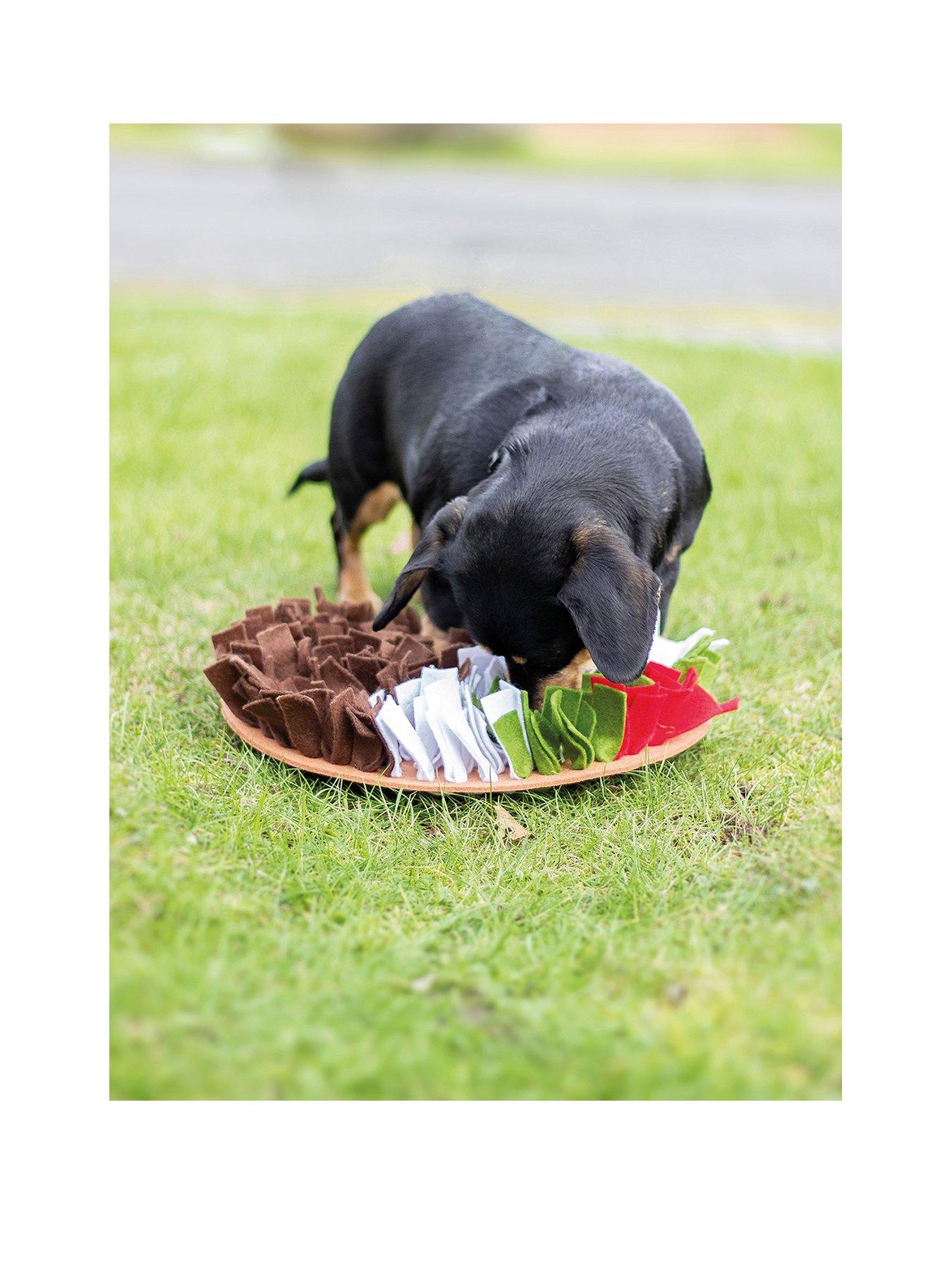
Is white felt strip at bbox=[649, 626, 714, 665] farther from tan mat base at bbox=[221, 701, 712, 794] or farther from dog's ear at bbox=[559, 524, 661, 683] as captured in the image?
dog's ear at bbox=[559, 524, 661, 683]

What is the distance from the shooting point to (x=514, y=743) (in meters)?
3.28

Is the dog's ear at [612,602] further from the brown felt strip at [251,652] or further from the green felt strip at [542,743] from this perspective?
the brown felt strip at [251,652]

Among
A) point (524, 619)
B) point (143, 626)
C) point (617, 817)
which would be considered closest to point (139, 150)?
point (143, 626)

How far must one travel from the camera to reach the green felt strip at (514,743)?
326cm

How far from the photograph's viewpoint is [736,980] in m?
2.41

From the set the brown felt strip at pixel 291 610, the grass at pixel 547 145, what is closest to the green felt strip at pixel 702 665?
the brown felt strip at pixel 291 610

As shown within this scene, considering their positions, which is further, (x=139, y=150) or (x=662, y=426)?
(x=139, y=150)

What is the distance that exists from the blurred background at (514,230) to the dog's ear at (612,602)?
1781mm

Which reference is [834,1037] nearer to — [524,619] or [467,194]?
[524,619]

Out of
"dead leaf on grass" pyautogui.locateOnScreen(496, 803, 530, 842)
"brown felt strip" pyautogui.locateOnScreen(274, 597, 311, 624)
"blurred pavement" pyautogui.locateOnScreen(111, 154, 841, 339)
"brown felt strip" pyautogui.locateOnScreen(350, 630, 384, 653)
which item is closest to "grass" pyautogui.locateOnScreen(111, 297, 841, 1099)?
"dead leaf on grass" pyautogui.locateOnScreen(496, 803, 530, 842)

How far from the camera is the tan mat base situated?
323 cm

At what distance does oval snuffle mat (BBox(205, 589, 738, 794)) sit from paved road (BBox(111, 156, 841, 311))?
11.9 ft

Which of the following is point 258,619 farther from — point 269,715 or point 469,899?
point 469,899

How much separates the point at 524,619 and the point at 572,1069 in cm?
131
